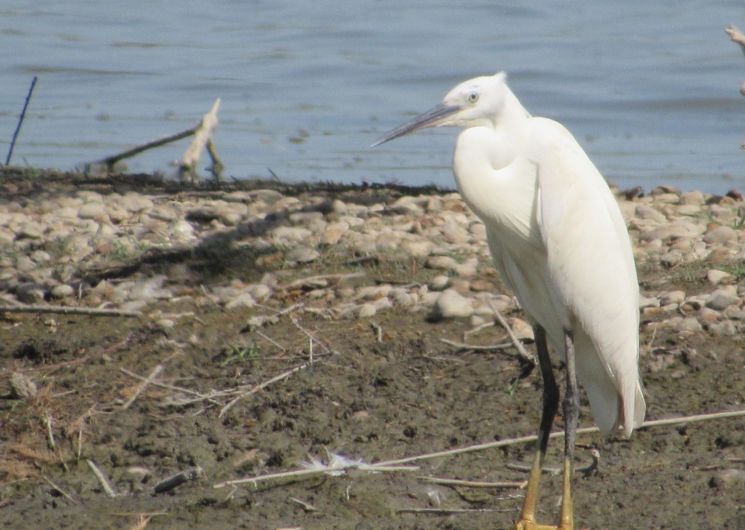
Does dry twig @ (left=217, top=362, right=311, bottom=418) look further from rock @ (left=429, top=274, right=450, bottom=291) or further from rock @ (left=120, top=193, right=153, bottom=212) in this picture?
rock @ (left=120, top=193, right=153, bottom=212)

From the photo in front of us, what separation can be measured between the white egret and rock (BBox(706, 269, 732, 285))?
143cm

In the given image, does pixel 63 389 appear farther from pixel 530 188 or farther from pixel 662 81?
pixel 662 81

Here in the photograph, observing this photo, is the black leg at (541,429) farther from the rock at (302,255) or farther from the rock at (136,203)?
the rock at (136,203)

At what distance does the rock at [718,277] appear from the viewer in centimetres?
576

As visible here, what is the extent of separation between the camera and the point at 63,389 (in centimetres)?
504

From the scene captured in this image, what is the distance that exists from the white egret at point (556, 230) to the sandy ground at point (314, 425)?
0.89 ft

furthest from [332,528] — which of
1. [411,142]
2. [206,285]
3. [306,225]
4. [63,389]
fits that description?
[411,142]

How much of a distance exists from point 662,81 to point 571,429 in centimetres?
1007

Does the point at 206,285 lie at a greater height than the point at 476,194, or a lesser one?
lesser

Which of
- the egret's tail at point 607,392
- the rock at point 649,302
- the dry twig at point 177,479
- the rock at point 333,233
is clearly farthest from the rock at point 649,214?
the dry twig at point 177,479

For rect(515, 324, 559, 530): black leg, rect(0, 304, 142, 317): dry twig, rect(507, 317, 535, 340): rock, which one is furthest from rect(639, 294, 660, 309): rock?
rect(0, 304, 142, 317): dry twig

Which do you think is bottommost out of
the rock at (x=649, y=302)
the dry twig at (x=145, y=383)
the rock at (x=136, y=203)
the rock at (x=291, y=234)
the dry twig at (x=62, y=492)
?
the dry twig at (x=62, y=492)

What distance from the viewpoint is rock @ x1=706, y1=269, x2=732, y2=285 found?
18.9ft

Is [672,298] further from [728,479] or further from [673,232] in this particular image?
[728,479]
